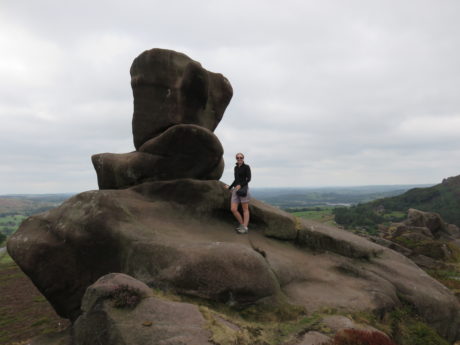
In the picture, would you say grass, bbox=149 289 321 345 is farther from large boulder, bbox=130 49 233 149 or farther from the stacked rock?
large boulder, bbox=130 49 233 149

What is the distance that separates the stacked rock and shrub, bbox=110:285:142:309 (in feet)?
35.1

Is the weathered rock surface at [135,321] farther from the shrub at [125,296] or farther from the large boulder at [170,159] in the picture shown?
the large boulder at [170,159]

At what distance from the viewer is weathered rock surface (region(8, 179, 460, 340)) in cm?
1481

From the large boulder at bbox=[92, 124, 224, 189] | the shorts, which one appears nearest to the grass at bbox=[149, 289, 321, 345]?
the shorts

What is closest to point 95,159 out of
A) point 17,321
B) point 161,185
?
point 161,185

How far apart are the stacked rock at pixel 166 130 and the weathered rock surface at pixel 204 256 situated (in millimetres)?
1430

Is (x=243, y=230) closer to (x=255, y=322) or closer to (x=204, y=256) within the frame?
(x=204, y=256)

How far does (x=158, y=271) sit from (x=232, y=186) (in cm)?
761

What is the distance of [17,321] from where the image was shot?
4341 centimetres

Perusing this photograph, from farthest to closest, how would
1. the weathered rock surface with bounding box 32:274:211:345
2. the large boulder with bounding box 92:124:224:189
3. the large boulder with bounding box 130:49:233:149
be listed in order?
the large boulder with bounding box 130:49:233:149 < the large boulder with bounding box 92:124:224:189 < the weathered rock surface with bounding box 32:274:211:345

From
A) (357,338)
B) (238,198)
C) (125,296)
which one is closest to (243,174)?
(238,198)

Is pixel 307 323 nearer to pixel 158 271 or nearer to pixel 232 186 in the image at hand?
pixel 158 271

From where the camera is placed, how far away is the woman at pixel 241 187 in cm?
1945

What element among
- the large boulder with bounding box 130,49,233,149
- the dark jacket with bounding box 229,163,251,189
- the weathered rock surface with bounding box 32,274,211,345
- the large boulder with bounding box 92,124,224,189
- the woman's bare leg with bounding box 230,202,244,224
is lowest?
the weathered rock surface with bounding box 32,274,211,345
